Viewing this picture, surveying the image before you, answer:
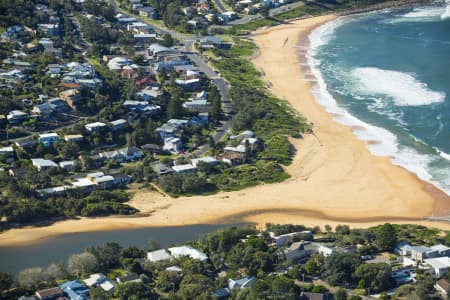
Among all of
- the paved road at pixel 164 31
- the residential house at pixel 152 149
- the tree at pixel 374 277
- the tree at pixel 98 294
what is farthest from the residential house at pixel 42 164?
the paved road at pixel 164 31

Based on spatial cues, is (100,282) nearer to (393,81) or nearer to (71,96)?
(71,96)

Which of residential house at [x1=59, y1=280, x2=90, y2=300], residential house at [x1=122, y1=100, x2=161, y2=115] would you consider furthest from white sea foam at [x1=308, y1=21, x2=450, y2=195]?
residential house at [x1=59, y1=280, x2=90, y2=300]

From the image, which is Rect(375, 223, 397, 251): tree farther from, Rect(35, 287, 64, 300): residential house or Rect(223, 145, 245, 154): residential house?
Rect(223, 145, 245, 154): residential house

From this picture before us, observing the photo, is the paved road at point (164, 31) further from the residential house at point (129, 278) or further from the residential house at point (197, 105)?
the residential house at point (129, 278)

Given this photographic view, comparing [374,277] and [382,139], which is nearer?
[374,277]

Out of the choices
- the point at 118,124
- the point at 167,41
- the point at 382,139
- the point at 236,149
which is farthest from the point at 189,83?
the point at 382,139

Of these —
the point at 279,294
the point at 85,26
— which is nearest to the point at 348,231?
the point at 279,294
